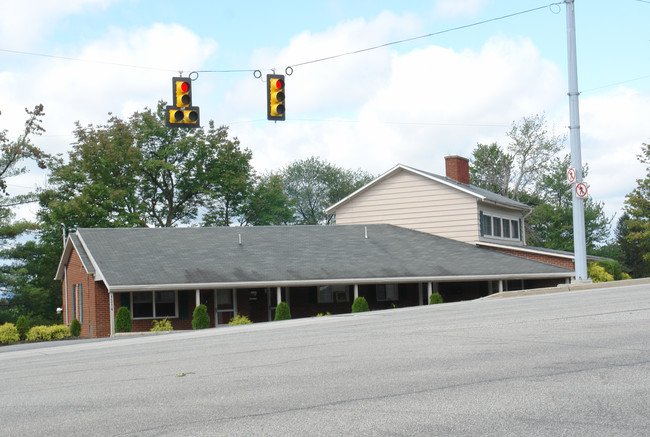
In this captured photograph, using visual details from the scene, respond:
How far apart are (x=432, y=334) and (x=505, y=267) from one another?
22.2 m

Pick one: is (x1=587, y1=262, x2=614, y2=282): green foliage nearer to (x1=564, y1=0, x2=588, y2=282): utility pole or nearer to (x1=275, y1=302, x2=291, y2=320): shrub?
(x1=564, y1=0, x2=588, y2=282): utility pole

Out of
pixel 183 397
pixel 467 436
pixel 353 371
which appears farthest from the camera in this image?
pixel 353 371

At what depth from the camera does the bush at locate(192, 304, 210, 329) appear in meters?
28.7

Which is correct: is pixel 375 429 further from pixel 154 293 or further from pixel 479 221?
pixel 479 221

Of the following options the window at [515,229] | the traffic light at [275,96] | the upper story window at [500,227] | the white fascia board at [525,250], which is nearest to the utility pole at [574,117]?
the traffic light at [275,96]

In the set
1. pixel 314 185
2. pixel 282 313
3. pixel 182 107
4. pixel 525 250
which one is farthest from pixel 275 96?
pixel 314 185

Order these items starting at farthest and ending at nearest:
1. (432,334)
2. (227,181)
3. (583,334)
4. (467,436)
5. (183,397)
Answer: (227,181) < (432,334) < (583,334) < (183,397) < (467,436)

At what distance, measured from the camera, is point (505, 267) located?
3384cm

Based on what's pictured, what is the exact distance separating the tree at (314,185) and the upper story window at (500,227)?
4620 cm

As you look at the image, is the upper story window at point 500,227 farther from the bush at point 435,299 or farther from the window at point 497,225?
the bush at point 435,299

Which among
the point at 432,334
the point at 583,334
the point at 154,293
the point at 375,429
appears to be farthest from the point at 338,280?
the point at 375,429

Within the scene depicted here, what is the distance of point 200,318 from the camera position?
94.4ft

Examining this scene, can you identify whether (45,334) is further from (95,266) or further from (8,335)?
(95,266)

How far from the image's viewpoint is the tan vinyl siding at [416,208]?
38188 mm
